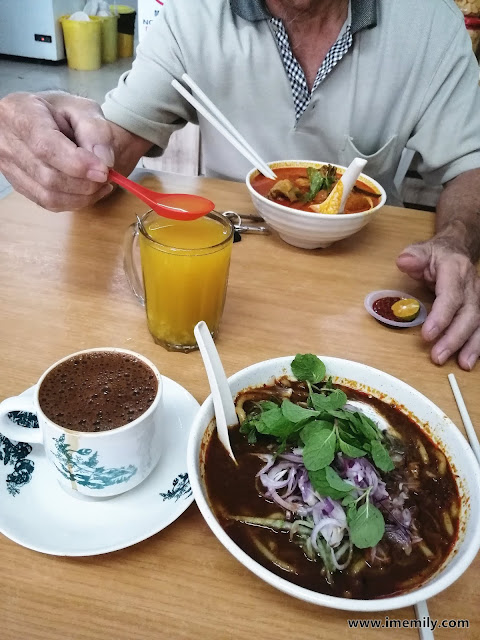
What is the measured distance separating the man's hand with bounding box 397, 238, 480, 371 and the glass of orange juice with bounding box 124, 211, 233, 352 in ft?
1.43

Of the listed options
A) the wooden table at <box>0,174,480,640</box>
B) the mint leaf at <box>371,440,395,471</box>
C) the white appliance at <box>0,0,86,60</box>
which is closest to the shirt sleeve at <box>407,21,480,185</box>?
the wooden table at <box>0,174,480,640</box>

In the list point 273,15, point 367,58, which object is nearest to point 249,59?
point 273,15

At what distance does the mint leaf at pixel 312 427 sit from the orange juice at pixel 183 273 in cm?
37

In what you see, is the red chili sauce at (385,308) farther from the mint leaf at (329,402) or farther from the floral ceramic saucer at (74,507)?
the floral ceramic saucer at (74,507)

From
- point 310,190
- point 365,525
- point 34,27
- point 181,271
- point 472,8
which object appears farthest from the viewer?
point 34,27

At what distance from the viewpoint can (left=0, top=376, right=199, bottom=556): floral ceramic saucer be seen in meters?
0.61

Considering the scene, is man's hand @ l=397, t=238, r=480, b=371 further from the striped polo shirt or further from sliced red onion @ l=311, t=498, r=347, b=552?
the striped polo shirt

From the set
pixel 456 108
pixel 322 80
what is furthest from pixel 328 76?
pixel 456 108

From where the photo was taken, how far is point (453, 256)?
1138 millimetres

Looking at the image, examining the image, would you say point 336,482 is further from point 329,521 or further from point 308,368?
point 308,368

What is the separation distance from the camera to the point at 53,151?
3.49 ft

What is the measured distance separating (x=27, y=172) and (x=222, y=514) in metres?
0.93

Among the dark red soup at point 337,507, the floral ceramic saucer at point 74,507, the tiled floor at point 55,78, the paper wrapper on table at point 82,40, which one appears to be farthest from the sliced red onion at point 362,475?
the paper wrapper on table at point 82,40

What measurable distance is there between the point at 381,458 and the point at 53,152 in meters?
0.90
